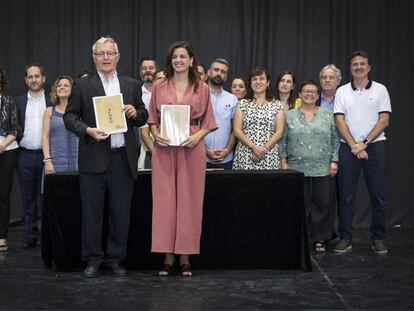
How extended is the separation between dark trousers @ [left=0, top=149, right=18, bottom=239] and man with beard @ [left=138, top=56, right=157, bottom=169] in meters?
0.99

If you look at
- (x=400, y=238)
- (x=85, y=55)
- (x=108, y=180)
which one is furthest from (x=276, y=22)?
(x=108, y=180)

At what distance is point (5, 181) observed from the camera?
503 centimetres

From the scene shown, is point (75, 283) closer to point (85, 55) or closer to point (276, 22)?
point (85, 55)

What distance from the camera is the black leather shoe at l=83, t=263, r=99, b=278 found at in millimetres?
4086

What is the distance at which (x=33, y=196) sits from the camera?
5344 millimetres

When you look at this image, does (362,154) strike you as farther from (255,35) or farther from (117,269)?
(255,35)

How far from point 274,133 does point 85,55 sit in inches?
113

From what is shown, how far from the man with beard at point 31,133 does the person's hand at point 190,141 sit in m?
1.70

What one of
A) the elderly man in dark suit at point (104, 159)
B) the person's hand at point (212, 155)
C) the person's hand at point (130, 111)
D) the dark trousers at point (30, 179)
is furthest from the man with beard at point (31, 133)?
the person's hand at point (130, 111)

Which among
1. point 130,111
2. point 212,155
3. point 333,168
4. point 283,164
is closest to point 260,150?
point 283,164

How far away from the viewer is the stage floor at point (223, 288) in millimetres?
3484

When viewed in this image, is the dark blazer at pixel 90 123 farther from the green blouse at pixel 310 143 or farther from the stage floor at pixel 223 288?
the green blouse at pixel 310 143

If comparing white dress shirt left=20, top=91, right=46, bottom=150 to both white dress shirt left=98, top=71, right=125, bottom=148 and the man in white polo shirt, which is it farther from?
the man in white polo shirt

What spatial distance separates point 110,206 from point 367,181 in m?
2.05
